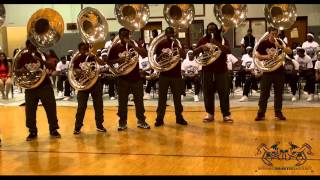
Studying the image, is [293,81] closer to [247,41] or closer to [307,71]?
[307,71]

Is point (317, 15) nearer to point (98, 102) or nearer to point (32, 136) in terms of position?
point (98, 102)

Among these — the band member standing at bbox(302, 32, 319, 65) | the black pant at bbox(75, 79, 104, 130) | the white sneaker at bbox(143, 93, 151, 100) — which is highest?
the band member standing at bbox(302, 32, 319, 65)

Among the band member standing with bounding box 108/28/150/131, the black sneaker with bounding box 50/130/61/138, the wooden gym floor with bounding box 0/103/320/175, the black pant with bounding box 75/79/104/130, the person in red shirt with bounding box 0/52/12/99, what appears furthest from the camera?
the person in red shirt with bounding box 0/52/12/99

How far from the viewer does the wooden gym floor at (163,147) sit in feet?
19.1

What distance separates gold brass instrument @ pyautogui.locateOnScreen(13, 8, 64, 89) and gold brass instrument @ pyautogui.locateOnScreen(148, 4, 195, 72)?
169 centimetres

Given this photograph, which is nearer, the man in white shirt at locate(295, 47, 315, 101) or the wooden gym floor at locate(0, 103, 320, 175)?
the wooden gym floor at locate(0, 103, 320, 175)

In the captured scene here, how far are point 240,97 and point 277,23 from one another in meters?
3.96

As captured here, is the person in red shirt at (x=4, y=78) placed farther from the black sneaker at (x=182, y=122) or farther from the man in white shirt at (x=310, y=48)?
the man in white shirt at (x=310, y=48)

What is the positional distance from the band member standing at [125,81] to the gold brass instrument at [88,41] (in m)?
0.32

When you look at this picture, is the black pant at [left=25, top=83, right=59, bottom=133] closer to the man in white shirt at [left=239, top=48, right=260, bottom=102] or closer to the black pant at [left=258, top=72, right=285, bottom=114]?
the black pant at [left=258, top=72, right=285, bottom=114]

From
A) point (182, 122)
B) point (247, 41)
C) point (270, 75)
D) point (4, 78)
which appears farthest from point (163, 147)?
point (247, 41)

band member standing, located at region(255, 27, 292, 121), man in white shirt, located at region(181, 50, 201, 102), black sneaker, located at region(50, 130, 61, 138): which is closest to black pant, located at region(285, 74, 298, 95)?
man in white shirt, located at region(181, 50, 201, 102)

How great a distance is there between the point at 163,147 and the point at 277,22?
11.3 ft

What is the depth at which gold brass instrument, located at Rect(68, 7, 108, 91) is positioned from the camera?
8016 millimetres
